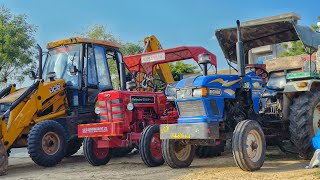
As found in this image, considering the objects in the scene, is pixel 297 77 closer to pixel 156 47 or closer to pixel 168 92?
pixel 168 92

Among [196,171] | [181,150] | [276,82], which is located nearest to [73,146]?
[181,150]

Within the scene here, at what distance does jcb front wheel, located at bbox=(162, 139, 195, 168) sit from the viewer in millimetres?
7695

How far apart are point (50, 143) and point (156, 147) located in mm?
2454

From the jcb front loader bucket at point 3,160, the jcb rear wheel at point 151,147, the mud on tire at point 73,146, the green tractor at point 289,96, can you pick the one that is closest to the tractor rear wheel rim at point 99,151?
the jcb rear wheel at point 151,147

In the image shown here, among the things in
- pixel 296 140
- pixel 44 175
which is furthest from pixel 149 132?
pixel 296 140

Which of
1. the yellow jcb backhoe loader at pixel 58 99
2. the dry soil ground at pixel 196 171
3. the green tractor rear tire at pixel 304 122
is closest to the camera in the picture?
the dry soil ground at pixel 196 171

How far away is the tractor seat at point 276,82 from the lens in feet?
29.3

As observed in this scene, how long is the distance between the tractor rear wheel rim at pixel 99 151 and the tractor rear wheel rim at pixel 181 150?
2110 millimetres

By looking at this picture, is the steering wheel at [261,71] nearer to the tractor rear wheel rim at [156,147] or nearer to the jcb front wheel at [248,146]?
the jcb front wheel at [248,146]

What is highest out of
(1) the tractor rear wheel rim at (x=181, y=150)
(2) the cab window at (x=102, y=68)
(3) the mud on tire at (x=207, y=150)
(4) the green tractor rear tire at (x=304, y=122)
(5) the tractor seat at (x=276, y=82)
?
(2) the cab window at (x=102, y=68)

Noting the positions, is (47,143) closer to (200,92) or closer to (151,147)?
(151,147)

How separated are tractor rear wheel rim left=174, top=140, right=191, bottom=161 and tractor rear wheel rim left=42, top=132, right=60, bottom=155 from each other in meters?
2.97

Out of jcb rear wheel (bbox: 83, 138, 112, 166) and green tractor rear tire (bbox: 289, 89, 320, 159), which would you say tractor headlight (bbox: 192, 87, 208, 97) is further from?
jcb rear wheel (bbox: 83, 138, 112, 166)

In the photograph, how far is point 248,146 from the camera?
273 inches
